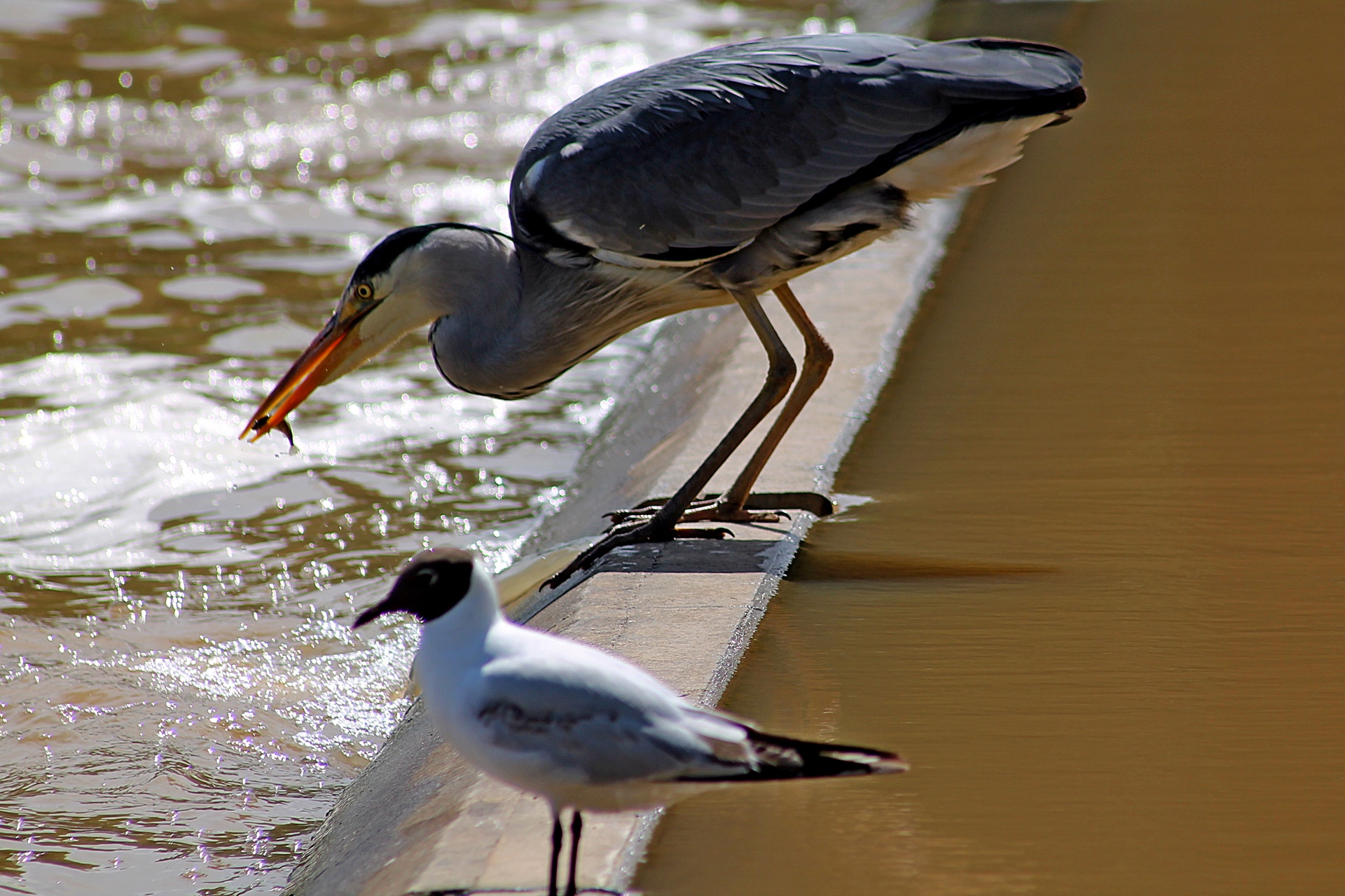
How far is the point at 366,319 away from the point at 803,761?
110 inches

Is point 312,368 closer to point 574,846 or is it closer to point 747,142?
point 747,142

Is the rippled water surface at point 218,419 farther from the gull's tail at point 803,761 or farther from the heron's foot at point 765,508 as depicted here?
the gull's tail at point 803,761

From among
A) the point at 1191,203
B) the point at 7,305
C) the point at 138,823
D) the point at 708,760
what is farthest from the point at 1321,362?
the point at 7,305

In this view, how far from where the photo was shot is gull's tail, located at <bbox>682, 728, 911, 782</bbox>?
2.67 meters

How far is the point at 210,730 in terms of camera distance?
194 inches

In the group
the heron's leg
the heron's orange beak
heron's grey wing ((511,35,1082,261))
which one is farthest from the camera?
the heron's leg

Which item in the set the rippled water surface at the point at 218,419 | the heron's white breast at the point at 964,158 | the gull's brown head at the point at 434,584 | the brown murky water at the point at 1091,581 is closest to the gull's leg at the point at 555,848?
the brown murky water at the point at 1091,581

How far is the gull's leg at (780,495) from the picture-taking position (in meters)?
5.05

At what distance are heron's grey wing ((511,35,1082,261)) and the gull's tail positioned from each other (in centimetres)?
240

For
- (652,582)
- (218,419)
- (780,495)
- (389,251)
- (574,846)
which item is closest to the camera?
(574,846)

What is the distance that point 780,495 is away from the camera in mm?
5109

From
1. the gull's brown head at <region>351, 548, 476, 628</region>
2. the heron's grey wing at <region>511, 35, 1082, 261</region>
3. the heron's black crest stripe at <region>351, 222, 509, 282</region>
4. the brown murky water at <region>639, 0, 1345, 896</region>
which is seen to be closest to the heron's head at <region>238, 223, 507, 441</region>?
the heron's black crest stripe at <region>351, 222, 509, 282</region>

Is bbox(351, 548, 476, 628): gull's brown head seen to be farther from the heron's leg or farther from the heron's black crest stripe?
the heron's leg

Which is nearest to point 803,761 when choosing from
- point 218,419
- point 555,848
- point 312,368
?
point 555,848
